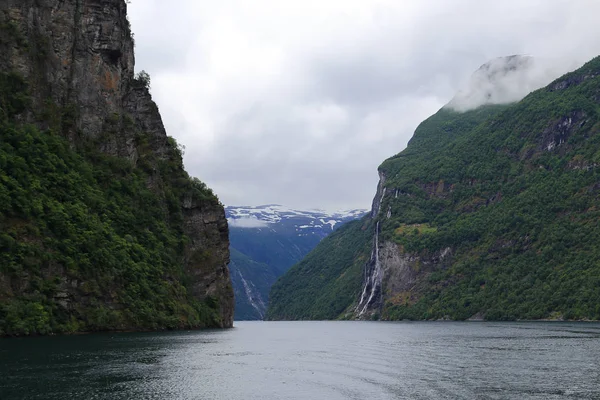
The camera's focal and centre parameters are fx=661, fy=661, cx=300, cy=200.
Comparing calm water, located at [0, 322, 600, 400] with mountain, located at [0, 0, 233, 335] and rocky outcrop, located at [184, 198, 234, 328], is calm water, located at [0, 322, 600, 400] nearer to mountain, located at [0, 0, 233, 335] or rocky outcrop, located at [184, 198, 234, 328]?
mountain, located at [0, 0, 233, 335]

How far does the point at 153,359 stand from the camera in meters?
67.0

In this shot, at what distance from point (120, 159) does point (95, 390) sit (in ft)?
321

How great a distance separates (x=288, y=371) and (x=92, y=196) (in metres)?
70.8

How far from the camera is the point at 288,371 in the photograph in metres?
61.1

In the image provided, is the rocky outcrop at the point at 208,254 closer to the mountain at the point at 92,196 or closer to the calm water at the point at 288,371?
the mountain at the point at 92,196

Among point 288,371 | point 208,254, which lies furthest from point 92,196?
point 288,371

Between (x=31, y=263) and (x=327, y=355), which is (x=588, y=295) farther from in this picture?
(x=31, y=263)

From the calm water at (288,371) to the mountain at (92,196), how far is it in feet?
51.2

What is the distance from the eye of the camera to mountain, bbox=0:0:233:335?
96.3 m

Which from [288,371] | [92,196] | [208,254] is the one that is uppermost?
[92,196]

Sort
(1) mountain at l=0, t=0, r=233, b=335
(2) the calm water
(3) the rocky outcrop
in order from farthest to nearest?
1. (3) the rocky outcrop
2. (1) mountain at l=0, t=0, r=233, b=335
3. (2) the calm water

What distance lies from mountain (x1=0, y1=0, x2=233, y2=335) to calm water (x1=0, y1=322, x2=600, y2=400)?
15.6 m

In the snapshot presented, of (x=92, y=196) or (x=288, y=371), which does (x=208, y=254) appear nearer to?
(x=92, y=196)

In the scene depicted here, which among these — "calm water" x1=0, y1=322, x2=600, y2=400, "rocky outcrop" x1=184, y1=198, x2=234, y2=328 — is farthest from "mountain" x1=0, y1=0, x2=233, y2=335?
"calm water" x1=0, y1=322, x2=600, y2=400
